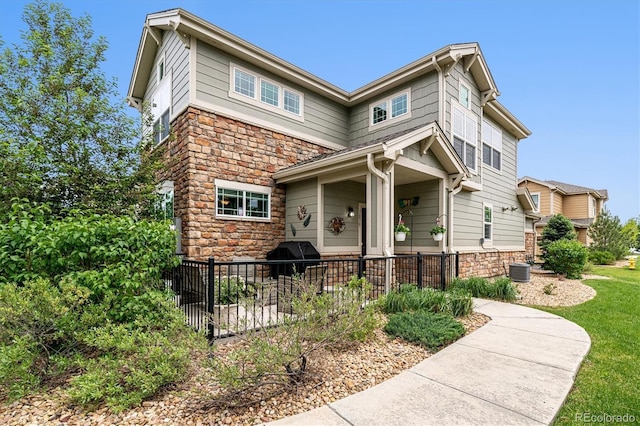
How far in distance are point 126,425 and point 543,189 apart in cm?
2911

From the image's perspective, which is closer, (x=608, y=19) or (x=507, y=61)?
(x=608, y=19)

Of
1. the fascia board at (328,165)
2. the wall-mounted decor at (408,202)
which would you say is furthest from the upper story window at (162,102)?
the wall-mounted decor at (408,202)

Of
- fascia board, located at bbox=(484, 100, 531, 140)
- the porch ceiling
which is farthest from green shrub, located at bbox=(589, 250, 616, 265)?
the porch ceiling

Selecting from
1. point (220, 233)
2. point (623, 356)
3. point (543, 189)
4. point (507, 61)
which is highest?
point (507, 61)

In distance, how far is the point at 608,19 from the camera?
12727 millimetres

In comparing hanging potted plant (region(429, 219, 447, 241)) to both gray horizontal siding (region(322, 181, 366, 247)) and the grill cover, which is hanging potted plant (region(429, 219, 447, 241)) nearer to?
gray horizontal siding (region(322, 181, 366, 247))

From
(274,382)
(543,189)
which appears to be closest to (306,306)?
(274,382)

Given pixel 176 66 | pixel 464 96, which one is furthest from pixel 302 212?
pixel 464 96

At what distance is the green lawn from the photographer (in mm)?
2711

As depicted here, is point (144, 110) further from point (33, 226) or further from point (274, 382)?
point (274, 382)

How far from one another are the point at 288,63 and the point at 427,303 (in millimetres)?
7756

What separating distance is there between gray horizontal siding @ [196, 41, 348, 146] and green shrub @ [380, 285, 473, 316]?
6.28m

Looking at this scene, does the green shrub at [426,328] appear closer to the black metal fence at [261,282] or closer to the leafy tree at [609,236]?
the black metal fence at [261,282]

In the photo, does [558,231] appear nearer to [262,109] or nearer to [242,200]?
[262,109]
